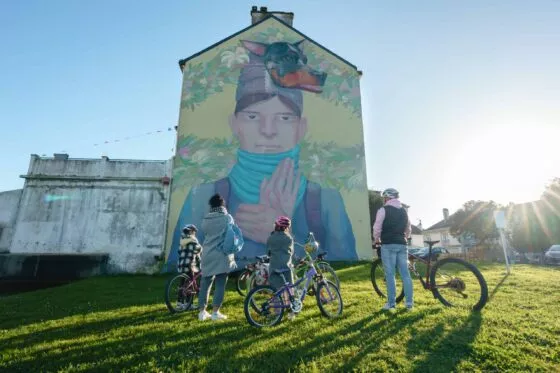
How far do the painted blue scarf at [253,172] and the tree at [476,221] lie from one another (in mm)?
28499

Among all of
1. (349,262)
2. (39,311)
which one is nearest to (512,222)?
(349,262)

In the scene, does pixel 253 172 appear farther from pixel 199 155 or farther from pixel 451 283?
pixel 451 283

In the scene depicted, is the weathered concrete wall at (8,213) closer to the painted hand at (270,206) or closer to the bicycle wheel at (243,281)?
the painted hand at (270,206)

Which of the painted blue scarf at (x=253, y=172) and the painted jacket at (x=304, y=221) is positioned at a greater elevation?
the painted blue scarf at (x=253, y=172)

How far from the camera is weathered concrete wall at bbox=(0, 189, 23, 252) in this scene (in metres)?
16.3

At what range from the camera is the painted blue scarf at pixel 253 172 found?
16828 mm

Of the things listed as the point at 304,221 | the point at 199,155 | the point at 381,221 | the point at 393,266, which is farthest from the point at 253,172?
the point at 393,266

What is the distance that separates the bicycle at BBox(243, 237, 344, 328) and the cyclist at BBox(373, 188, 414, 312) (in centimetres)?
109

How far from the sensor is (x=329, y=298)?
18.2 ft

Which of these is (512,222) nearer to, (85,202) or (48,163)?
(85,202)

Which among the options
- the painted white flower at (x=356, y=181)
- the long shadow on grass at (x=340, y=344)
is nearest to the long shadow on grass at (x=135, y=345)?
the long shadow on grass at (x=340, y=344)

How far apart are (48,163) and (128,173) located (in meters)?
4.62

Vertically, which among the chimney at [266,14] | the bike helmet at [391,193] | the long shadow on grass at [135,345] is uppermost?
the chimney at [266,14]

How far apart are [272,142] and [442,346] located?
1474 cm
